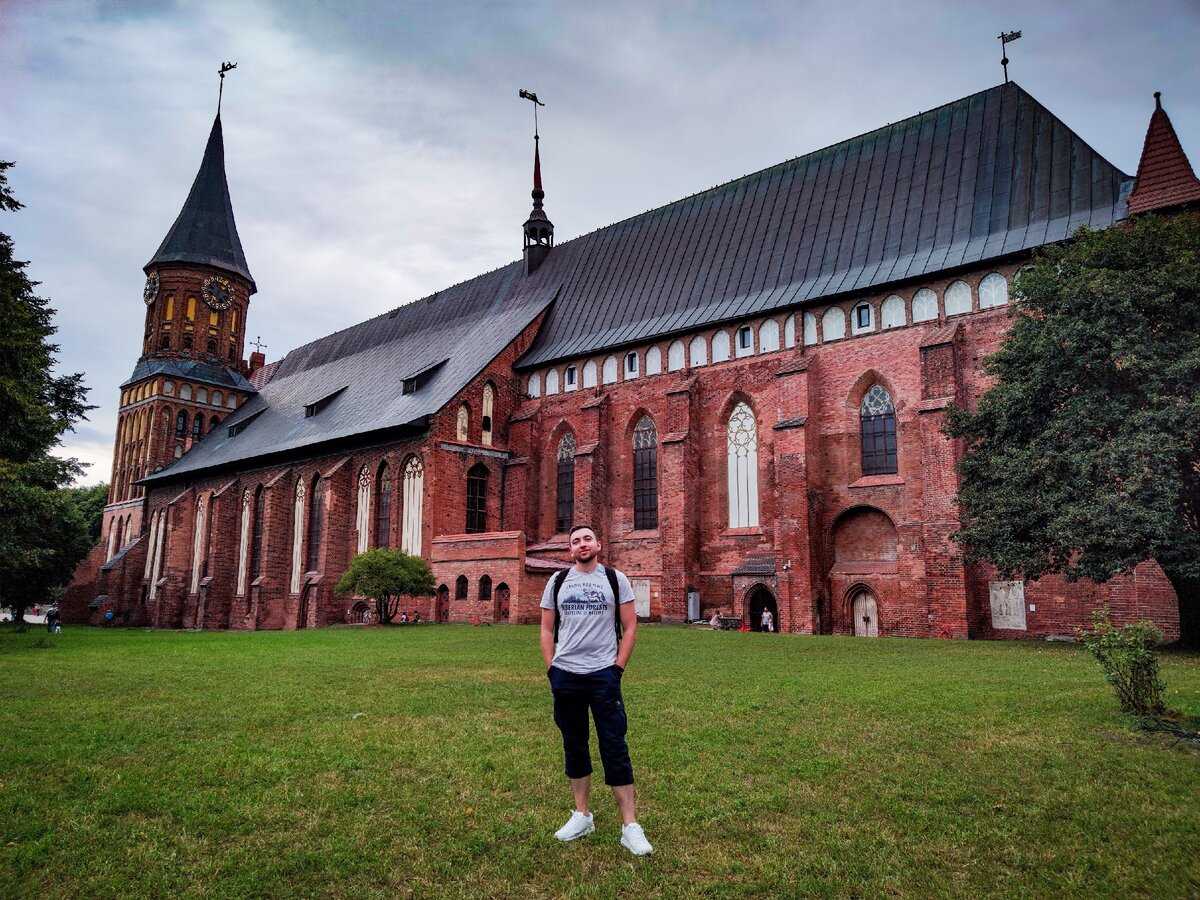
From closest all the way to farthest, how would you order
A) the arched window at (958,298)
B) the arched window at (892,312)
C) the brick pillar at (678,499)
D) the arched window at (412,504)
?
the arched window at (958,298), the arched window at (892,312), the brick pillar at (678,499), the arched window at (412,504)

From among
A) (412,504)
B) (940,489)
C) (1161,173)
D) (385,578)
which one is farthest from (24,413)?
(1161,173)

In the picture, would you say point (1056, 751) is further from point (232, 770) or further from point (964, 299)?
point (964, 299)

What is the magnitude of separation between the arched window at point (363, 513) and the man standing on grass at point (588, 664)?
108 feet

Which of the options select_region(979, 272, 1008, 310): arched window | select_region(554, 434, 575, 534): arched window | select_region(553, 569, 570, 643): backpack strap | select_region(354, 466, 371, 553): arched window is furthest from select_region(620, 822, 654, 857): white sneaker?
select_region(354, 466, 371, 553): arched window

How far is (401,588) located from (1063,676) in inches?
869

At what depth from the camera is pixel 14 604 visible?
38438 mm

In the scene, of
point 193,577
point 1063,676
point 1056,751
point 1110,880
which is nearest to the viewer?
point 1110,880

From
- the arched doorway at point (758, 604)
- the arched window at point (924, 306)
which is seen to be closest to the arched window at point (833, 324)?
the arched window at point (924, 306)

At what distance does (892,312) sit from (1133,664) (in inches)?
802

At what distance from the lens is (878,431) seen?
27078 mm

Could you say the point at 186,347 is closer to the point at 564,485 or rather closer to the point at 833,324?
the point at 564,485

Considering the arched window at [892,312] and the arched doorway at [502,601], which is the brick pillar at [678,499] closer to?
the arched doorway at [502,601]

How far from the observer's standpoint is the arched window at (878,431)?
87.8ft

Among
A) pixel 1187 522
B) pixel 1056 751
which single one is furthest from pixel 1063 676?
pixel 1187 522
